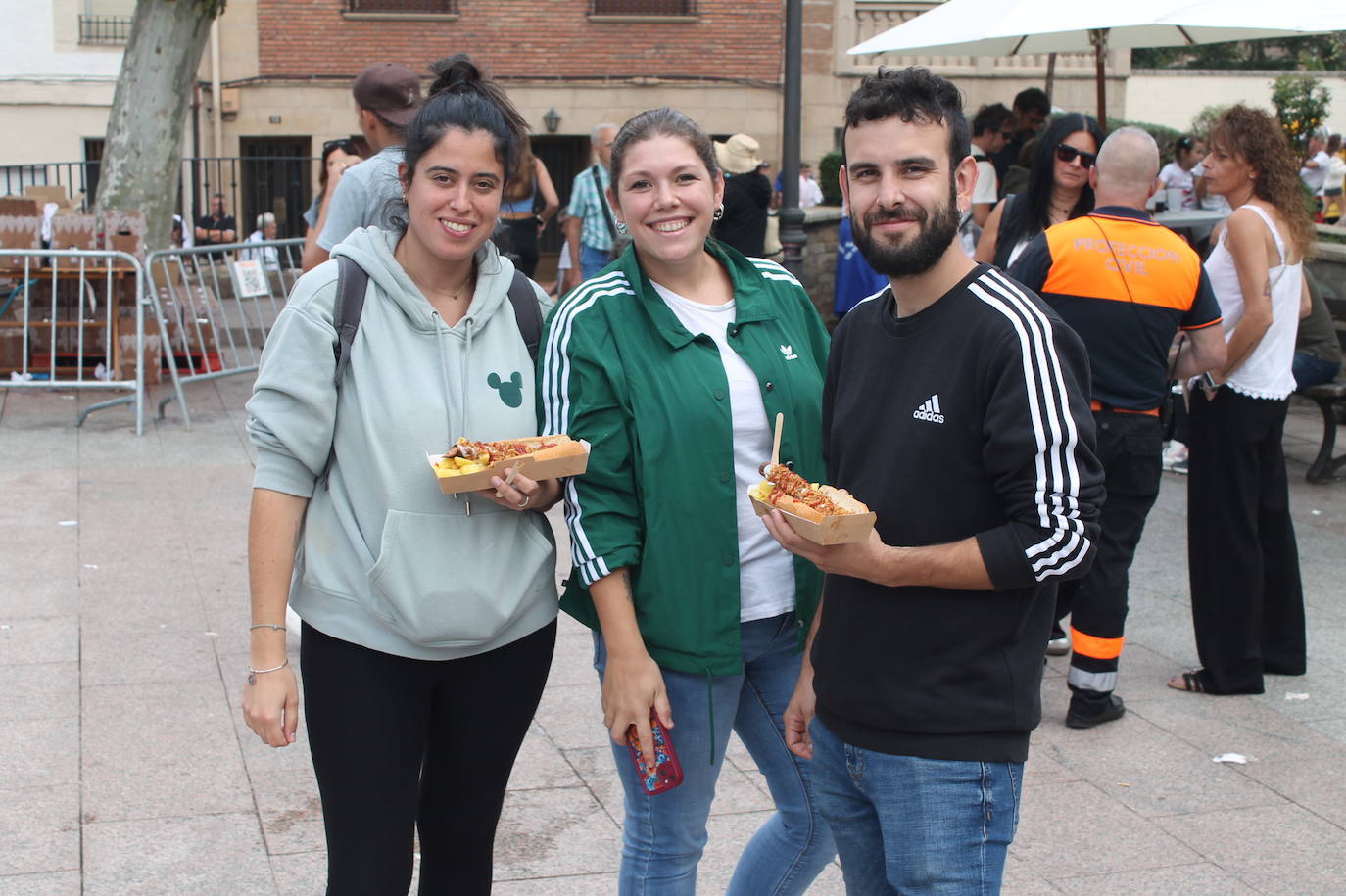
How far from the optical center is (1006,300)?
2285mm

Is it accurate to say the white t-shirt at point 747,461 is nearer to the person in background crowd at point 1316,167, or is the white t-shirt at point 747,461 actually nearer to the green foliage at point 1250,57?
the person in background crowd at point 1316,167

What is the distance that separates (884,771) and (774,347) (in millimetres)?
905

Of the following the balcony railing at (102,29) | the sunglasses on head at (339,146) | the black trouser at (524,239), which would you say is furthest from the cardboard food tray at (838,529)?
the balcony railing at (102,29)

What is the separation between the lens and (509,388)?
9.30ft

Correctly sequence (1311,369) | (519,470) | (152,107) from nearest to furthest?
(519,470) → (1311,369) → (152,107)

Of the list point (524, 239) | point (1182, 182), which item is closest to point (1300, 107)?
point (1182, 182)

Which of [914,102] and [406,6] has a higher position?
[406,6]

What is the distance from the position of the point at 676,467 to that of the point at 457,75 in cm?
94

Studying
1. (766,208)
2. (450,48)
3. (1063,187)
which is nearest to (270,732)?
(1063,187)

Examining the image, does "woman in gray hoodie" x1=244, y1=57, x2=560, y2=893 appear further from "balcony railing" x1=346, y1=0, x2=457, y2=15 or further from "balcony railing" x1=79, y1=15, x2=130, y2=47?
"balcony railing" x1=79, y1=15, x2=130, y2=47

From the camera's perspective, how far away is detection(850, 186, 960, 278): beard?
7.63 ft

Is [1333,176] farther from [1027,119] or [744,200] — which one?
[744,200]

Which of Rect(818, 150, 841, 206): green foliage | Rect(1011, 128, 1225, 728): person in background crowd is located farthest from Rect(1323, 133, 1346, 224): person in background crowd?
Rect(1011, 128, 1225, 728): person in background crowd

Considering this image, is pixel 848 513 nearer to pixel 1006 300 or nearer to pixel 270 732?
pixel 1006 300
